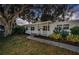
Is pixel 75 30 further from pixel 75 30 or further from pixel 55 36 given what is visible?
pixel 55 36

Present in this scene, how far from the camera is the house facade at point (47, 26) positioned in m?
2.49

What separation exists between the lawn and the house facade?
12cm

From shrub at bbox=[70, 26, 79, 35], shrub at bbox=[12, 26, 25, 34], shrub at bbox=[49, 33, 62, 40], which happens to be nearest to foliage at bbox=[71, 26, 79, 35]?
shrub at bbox=[70, 26, 79, 35]

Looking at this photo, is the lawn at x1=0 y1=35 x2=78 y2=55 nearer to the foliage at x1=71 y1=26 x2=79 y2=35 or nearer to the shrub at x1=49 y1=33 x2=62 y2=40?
the shrub at x1=49 y1=33 x2=62 y2=40

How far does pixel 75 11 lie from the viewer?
2484 millimetres

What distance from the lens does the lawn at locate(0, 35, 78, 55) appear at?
2.50m

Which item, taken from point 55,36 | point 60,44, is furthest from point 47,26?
point 60,44

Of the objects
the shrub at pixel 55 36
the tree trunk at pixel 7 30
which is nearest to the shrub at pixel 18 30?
the tree trunk at pixel 7 30

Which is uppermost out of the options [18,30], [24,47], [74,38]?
[18,30]

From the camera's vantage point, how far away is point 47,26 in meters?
2.50

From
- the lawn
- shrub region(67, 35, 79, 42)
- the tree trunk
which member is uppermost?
the tree trunk

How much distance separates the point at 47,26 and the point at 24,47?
38 centimetres
